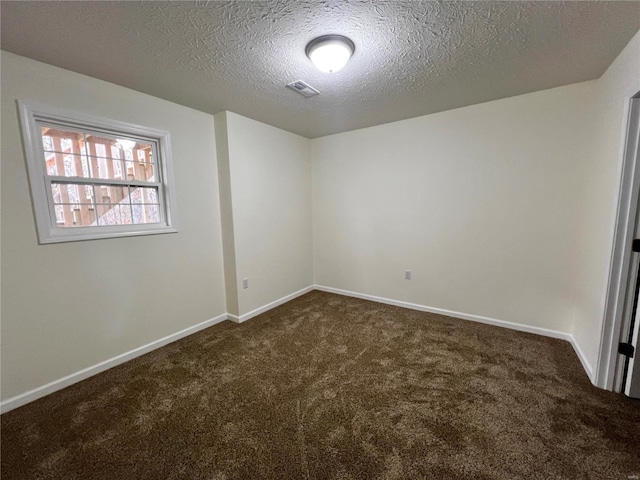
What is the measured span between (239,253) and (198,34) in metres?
2.06

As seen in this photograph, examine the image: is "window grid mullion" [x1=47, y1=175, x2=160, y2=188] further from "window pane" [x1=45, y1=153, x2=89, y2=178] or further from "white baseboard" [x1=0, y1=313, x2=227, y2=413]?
"white baseboard" [x1=0, y1=313, x2=227, y2=413]

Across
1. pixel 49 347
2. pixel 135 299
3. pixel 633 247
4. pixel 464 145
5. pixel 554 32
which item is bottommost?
pixel 49 347

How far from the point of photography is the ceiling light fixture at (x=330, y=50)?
1629 millimetres

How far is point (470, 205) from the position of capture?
9.46ft

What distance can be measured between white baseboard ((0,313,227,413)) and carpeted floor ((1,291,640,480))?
0.21ft

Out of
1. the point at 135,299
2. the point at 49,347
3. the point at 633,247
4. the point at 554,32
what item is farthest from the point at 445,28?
the point at 49,347

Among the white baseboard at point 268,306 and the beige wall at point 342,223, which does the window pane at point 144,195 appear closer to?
the beige wall at point 342,223

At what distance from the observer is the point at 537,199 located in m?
2.54

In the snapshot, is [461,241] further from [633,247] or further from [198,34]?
[198,34]

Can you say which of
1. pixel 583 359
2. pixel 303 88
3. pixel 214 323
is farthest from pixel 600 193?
pixel 214 323

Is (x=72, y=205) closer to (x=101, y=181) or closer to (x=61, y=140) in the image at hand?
(x=101, y=181)

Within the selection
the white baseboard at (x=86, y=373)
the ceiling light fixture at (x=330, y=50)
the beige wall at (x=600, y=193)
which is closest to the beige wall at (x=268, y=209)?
the white baseboard at (x=86, y=373)

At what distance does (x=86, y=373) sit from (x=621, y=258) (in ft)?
13.3

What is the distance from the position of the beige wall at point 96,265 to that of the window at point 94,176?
0.22 feet
